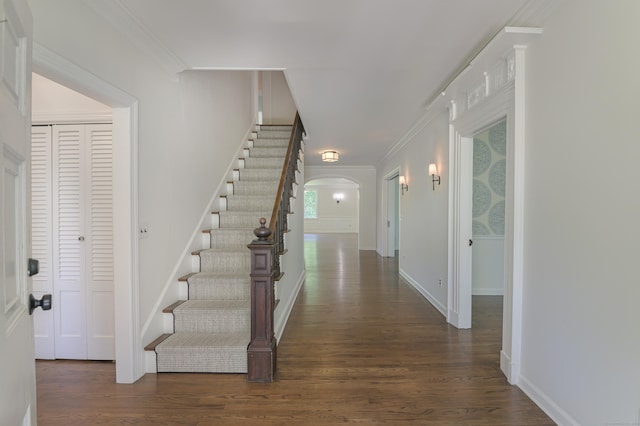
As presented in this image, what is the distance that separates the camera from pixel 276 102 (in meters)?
7.04

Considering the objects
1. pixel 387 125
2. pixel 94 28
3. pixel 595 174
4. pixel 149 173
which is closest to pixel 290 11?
pixel 94 28

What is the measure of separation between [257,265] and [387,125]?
342cm

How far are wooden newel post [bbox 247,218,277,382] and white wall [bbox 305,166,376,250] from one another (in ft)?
22.1

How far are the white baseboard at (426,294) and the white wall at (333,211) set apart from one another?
9.99 m

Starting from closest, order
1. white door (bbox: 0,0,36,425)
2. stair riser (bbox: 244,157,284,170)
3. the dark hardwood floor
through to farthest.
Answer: white door (bbox: 0,0,36,425), the dark hardwood floor, stair riser (bbox: 244,157,284,170)

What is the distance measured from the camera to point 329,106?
12.5 feet

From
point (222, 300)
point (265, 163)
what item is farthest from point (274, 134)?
point (222, 300)

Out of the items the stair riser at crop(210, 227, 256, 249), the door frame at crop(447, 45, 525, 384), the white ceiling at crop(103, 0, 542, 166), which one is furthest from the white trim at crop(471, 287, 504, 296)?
the stair riser at crop(210, 227, 256, 249)

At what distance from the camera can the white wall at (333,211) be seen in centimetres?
1588

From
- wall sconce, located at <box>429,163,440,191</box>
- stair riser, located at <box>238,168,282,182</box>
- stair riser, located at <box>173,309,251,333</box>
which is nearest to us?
stair riser, located at <box>173,309,251,333</box>

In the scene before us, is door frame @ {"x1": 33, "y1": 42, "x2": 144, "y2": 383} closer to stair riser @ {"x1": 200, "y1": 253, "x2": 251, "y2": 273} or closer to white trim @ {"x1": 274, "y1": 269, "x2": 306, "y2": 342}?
stair riser @ {"x1": 200, "y1": 253, "x2": 251, "y2": 273}

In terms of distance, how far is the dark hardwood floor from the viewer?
76.2 inches

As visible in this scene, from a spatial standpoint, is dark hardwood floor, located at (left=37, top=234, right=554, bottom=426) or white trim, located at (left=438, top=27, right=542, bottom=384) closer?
dark hardwood floor, located at (left=37, top=234, right=554, bottom=426)

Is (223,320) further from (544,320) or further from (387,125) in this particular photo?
(387,125)
